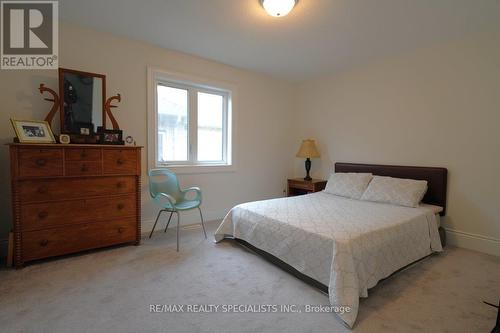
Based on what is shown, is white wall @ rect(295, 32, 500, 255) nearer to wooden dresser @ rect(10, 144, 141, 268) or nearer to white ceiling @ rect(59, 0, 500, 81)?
white ceiling @ rect(59, 0, 500, 81)

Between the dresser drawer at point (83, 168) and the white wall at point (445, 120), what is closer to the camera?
the dresser drawer at point (83, 168)

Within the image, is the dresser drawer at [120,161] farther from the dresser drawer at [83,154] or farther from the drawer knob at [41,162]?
the drawer knob at [41,162]

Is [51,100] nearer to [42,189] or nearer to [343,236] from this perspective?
[42,189]

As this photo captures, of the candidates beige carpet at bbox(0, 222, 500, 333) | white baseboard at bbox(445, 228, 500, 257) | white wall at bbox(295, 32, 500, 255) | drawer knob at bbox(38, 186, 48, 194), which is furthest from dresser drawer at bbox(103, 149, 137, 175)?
white baseboard at bbox(445, 228, 500, 257)

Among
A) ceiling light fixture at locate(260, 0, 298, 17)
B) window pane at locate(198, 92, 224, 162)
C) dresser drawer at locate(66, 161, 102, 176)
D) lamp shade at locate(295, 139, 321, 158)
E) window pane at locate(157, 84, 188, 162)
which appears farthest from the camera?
lamp shade at locate(295, 139, 321, 158)

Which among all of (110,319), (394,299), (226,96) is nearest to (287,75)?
(226,96)

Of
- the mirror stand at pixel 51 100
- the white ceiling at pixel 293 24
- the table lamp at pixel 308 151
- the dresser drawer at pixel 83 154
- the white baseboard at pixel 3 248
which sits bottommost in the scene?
the white baseboard at pixel 3 248

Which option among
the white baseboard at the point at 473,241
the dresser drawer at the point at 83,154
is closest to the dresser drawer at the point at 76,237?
the dresser drawer at the point at 83,154

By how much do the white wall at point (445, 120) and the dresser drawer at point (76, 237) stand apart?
3264 millimetres

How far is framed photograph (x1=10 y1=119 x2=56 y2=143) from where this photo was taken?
2080 mm

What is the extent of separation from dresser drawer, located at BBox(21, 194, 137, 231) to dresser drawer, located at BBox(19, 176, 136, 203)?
56 millimetres

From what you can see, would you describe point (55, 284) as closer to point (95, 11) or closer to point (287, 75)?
point (95, 11)

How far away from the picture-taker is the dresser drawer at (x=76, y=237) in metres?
2.12

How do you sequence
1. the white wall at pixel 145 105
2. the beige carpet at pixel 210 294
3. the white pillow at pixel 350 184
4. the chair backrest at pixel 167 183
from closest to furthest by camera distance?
1. the beige carpet at pixel 210 294
2. the white wall at pixel 145 105
3. the chair backrest at pixel 167 183
4. the white pillow at pixel 350 184
